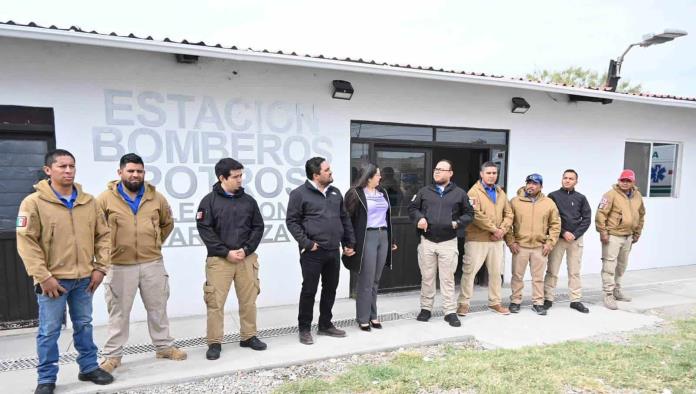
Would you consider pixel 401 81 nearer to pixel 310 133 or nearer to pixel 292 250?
pixel 310 133

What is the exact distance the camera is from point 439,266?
15.6ft

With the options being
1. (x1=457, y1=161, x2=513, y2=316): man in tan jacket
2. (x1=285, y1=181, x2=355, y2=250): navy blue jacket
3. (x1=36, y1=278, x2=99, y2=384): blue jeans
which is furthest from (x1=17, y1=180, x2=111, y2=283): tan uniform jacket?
(x1=457, y1=161, x2=513, y2=316): man in tan jacket

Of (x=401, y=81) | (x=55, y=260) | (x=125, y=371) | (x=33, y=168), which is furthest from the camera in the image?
(x=401, y=81)

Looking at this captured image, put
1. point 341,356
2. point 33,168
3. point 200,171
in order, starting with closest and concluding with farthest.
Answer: point 341,356
point 33,168
point 200,171

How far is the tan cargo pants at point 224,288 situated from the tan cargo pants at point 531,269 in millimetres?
3146

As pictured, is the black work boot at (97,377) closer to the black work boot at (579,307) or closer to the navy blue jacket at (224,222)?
the navy blue jacket at (224,222)

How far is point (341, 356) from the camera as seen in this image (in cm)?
386

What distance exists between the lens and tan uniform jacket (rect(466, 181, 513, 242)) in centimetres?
479

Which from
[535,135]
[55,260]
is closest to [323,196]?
[55,260]

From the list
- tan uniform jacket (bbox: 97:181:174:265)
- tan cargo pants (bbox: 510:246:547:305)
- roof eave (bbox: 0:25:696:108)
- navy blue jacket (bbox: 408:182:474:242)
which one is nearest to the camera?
tan uniform jacket (bbox: 97:181:174:265)

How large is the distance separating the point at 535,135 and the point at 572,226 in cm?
202

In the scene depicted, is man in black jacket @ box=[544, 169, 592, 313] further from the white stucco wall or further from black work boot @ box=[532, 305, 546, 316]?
the white stucco wall

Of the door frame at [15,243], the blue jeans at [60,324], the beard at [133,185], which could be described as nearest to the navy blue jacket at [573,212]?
the beard at [133,185]

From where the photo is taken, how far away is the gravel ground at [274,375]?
3252 millimetres
